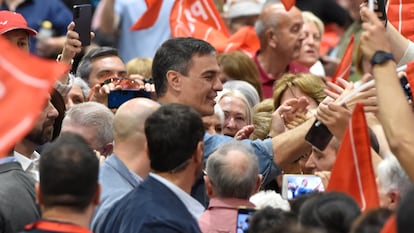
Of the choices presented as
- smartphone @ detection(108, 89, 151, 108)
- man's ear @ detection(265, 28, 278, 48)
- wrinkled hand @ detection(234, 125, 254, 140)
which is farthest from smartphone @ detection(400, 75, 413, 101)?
man's ear @ detection(265, 28, 278, 48)

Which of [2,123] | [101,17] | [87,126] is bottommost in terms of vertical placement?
[101,17]

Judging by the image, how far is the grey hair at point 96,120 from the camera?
8.12m

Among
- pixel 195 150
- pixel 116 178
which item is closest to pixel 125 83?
pixel 116 178

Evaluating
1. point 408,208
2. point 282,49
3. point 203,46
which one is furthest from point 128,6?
point 408,208

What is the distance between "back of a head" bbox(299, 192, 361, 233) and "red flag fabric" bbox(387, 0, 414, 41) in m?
3.53

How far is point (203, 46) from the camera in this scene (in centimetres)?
833

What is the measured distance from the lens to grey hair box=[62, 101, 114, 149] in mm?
8117

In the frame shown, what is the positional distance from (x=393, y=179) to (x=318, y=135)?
24.1 inches

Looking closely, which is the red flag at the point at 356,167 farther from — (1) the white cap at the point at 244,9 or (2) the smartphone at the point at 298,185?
(1) the white cap at the point at 244,9

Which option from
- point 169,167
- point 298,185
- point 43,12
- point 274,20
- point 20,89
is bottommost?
point 43,12

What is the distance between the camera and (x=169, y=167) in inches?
261

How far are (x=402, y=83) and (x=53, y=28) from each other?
617cm

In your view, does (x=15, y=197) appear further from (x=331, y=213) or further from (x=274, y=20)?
(x=274, y=20)

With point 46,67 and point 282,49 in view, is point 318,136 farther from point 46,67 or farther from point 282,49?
point 282,49
